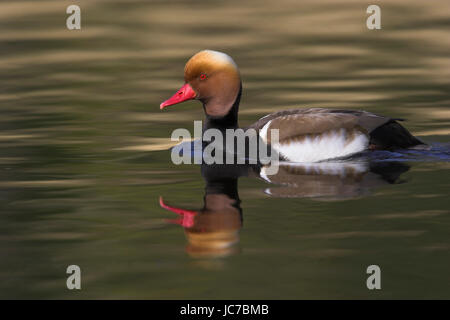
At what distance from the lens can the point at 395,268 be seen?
557 centimetres

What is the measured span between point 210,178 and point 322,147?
119cm

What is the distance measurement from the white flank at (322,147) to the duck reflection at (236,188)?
0.37 feet

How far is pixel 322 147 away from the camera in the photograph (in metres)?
8.69

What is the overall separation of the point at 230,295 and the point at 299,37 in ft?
35.5

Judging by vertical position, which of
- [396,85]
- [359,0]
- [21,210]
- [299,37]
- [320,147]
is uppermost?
[359,0]

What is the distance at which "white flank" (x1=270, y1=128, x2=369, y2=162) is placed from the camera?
8656 millimetres

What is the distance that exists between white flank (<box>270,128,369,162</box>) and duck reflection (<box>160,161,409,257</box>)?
0.37 ft

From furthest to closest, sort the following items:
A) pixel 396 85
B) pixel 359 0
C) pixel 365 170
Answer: pixel 359 0 → pixel 396 85 → pixel 365 170

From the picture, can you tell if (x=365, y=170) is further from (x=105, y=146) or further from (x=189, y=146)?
(x=105, y=146)

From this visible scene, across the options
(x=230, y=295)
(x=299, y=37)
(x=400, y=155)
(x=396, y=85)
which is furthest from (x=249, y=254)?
(x=299, y=37)

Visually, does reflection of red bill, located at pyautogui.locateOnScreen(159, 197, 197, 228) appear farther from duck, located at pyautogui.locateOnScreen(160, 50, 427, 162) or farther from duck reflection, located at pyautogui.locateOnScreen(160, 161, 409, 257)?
duck, located at pyautogui.locateOnScreen(160, 50, 427, 162)

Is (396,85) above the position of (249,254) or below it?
above

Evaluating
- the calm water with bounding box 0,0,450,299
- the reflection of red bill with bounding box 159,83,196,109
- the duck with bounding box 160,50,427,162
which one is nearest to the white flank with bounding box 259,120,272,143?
the duck with bounding box 160,50,427,162

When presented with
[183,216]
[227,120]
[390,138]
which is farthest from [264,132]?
[183,216]
